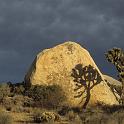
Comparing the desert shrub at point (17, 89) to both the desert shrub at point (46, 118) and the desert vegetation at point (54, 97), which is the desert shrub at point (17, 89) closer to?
the desert vegetation at point (54, 97)

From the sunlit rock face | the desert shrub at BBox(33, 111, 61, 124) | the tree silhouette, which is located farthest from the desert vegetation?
the desert shrub at BBox(33, 111, 61, 124)

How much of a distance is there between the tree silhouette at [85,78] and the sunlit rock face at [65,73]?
4.6 inches

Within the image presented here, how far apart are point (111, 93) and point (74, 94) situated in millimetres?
4396

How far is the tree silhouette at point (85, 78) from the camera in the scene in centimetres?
3831

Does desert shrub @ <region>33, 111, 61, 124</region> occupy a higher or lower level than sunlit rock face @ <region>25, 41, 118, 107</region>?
lower

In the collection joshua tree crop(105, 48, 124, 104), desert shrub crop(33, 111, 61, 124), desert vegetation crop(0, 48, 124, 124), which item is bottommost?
desert shrub crop(33, 111, 61, 124)

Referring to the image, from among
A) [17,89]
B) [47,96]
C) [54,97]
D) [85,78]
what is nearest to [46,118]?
[54,97]

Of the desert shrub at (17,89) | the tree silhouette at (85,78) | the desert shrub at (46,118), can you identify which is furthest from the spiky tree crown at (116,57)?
the desert shrub at (46,118)

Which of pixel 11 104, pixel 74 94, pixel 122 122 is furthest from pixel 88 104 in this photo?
pixel 122 122

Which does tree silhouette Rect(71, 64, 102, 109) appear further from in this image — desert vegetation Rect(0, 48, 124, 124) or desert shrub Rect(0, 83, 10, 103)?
desert shrub Rect(0, 83, 10, 103)

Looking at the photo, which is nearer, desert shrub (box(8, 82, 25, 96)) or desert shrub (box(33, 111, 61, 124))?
desert shrub (box(33, 111, 61, 124))

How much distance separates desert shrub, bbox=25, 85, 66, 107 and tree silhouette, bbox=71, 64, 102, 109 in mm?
1678

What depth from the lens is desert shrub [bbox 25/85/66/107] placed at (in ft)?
120

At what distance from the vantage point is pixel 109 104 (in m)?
38.9
